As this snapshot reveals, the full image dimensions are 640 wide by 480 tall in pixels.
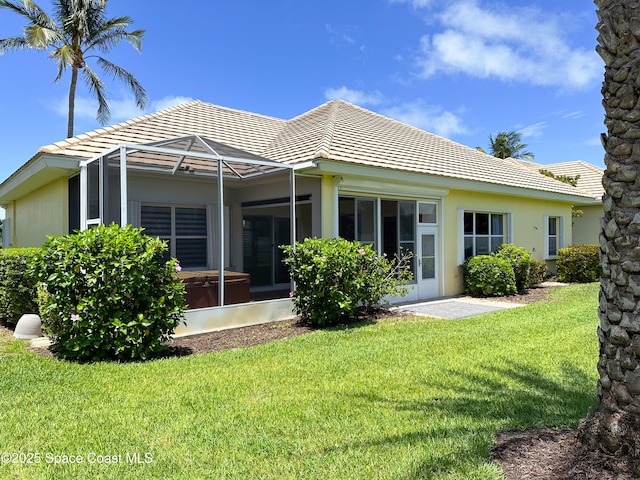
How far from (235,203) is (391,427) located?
10.1m

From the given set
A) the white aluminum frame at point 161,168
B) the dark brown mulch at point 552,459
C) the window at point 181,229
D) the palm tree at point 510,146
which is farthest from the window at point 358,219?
the palm tree at point 510,146

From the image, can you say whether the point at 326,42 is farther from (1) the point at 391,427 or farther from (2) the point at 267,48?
(1) the point at 391,427

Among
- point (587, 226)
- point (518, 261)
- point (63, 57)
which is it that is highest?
point (63, 57)

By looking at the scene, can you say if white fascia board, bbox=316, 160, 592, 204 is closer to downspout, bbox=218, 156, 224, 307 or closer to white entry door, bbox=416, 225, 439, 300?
white entry door, bbox=416, 225, 439, 300

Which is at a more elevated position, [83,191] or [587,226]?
[83,191]

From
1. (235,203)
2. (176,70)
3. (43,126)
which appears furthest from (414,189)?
(43,126)

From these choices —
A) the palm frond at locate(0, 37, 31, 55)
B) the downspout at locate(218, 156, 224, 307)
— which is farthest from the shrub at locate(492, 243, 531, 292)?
the palm frond at locate(0, 37, 31, 55)

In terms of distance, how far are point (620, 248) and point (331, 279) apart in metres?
6.05

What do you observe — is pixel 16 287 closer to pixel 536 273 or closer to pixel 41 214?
pixel 41 214

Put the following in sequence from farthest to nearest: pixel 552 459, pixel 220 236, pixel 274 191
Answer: pixel 274 191, pixel 220 236, pixel 552 459

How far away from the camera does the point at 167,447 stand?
135 inches

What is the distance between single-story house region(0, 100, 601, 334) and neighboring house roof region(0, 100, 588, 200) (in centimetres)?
7

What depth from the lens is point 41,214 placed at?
39.9ft

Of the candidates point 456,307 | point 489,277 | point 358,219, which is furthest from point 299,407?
point 489,277
